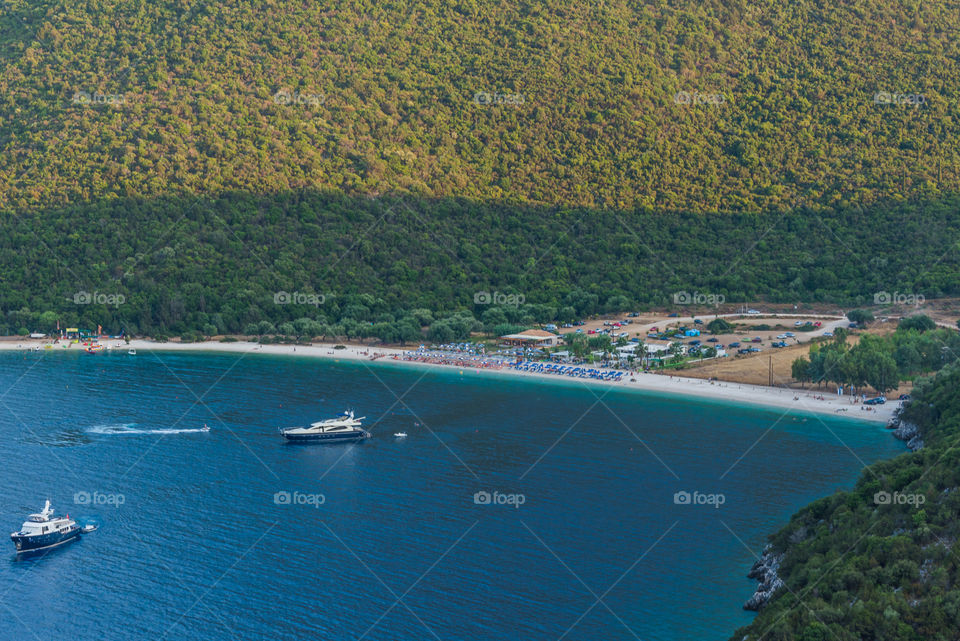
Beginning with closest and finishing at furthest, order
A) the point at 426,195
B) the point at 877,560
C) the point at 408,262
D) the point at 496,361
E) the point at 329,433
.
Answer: the point at 877,560 < the point at 329,433 < the point at 496,361 < the point at 408,262 < the point at 426,195

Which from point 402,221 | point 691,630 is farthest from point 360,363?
point 691,630

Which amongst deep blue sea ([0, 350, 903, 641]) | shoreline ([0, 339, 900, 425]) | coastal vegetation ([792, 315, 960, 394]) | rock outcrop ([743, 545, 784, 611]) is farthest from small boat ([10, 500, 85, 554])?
coastal vegetation ([792, 315, 960, 394])

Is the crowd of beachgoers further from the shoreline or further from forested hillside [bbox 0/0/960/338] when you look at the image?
forested hillside [bbox 0/0/960/338]

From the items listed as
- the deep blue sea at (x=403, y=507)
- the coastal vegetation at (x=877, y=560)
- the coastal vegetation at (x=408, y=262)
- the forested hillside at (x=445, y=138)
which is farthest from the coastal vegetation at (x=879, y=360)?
the forested hillside at (x=445, y=138)

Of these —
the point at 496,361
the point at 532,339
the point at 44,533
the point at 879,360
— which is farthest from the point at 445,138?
the point at 44,533

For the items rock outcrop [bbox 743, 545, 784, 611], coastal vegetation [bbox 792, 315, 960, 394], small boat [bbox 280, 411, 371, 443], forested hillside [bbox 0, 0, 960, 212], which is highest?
forested hillside [bbox 0, 0, 960, 212]

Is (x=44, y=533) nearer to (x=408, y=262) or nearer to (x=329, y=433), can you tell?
(x=329, y=433)

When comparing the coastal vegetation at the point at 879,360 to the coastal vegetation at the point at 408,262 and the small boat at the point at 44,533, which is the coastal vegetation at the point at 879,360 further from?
the small boat at the point at 44,533

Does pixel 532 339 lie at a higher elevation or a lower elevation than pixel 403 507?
higher
